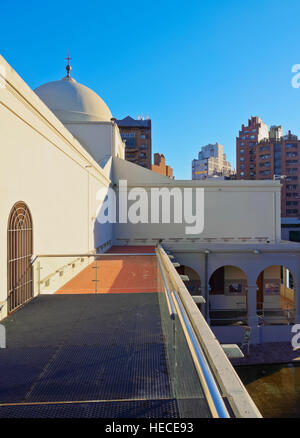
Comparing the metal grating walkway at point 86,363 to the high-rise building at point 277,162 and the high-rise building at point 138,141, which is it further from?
the high-rise building at point 138,141

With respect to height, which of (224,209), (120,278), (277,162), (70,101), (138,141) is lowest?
(120,278)

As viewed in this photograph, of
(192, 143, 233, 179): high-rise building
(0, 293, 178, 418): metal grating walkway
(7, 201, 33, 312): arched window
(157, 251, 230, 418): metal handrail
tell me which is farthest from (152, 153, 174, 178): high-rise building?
(157, 251, 230, 418): metal handrail

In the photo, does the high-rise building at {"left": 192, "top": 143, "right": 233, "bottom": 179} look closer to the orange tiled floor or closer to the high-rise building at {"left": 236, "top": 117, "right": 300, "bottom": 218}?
the high-rise building at {"left": 236, "top": 117, "right": 300, "bottom": 218}

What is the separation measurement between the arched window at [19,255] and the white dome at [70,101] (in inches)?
631

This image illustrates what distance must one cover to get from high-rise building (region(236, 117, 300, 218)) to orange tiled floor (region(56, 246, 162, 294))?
52.2 metres

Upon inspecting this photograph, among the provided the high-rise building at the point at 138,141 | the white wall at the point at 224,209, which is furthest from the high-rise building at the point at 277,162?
the white wall at the point at 224,209

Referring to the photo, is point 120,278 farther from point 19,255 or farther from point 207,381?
point 207,381

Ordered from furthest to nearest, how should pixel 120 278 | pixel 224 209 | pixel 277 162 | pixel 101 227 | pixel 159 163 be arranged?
Answer: 1. pixel 159 163
2. pixel 277 162
3. pixel 224 209
4. pixel 101 227
5. pixel 120 278

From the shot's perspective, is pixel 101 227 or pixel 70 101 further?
pixel 70 101

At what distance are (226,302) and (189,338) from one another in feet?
64.7

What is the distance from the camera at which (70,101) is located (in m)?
20.7

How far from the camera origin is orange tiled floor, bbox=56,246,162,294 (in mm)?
7406

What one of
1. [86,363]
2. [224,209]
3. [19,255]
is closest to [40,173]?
[19,255]

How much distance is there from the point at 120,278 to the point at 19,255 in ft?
11.1
